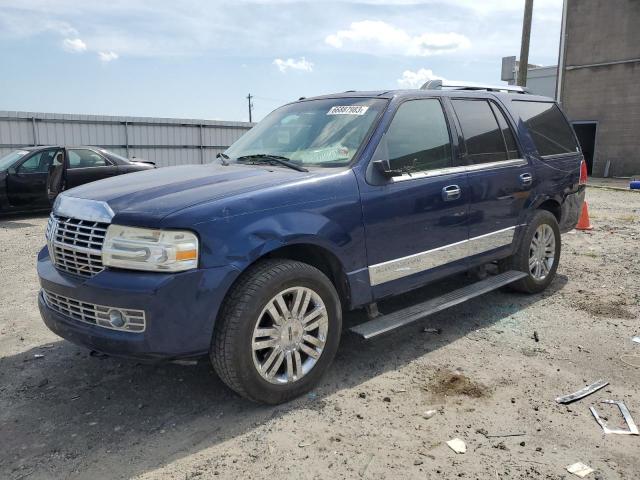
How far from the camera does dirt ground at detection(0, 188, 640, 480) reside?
110 inches

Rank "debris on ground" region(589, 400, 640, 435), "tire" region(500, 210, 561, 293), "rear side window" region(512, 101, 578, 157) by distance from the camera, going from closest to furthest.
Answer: "debris on ground" region(589, 400, 640, 435)
"tire" region(500, 210, 561, 293)
"rear side window" region(512, 101, 578, 157)

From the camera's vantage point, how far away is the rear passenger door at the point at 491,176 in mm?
4617

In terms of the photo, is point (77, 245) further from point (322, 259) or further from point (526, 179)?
point (526, 179)

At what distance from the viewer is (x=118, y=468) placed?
110 inches

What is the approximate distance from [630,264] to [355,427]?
520 centimetres

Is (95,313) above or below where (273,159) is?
below

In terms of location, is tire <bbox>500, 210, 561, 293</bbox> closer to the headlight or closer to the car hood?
the car hood

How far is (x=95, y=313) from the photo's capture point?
3.08m

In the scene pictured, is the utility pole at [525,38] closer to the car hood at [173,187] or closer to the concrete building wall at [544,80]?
the concrete building wall at [544,80]

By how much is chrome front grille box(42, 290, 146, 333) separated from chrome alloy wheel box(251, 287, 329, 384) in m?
0.65

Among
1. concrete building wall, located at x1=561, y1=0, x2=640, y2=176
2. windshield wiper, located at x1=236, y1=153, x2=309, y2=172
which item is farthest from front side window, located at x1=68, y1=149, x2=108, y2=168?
concrete building wall, located at x1=561, y1=0, x2=640, y2=176

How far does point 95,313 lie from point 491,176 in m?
3.31

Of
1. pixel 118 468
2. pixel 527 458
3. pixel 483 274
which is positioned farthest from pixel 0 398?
pixel 483 274

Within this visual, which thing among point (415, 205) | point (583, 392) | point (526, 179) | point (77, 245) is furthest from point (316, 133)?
point (583, 392)
